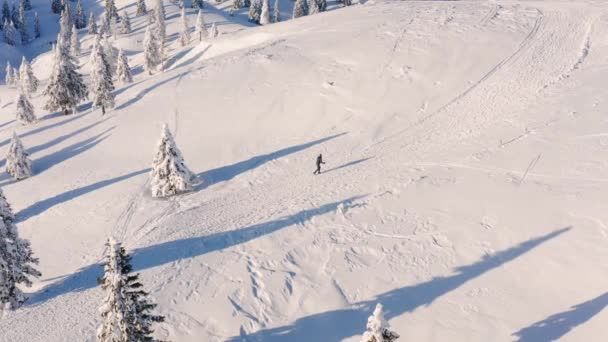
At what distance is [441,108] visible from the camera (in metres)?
35.1

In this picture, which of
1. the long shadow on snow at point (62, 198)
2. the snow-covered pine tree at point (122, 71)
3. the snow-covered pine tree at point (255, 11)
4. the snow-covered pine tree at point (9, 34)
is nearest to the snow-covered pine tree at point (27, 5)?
the snow-covered pine tree at point (9, 34)

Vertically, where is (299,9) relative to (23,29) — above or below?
above

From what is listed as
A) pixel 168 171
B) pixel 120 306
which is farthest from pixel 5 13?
pixel 120 306

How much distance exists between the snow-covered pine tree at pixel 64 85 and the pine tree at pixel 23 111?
3.44m

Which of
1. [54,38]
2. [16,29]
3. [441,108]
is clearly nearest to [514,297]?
[441,108]

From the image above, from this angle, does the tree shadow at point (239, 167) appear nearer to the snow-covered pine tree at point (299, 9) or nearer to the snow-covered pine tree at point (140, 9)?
the snow-covered pine tree at point (299, 9)

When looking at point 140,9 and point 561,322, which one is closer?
point 561,322

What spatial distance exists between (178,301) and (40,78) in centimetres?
11808

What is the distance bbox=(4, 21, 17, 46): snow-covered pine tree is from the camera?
132625 mm

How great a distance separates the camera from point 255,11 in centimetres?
13525

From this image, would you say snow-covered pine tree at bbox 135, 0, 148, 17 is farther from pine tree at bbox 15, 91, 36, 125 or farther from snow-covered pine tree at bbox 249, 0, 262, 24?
pine tree at bbox 15, 91, 36, 125

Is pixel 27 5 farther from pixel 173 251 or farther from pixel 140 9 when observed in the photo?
pixel 173 251

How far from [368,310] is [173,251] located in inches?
395

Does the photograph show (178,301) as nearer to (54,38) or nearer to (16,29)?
(54,38)
